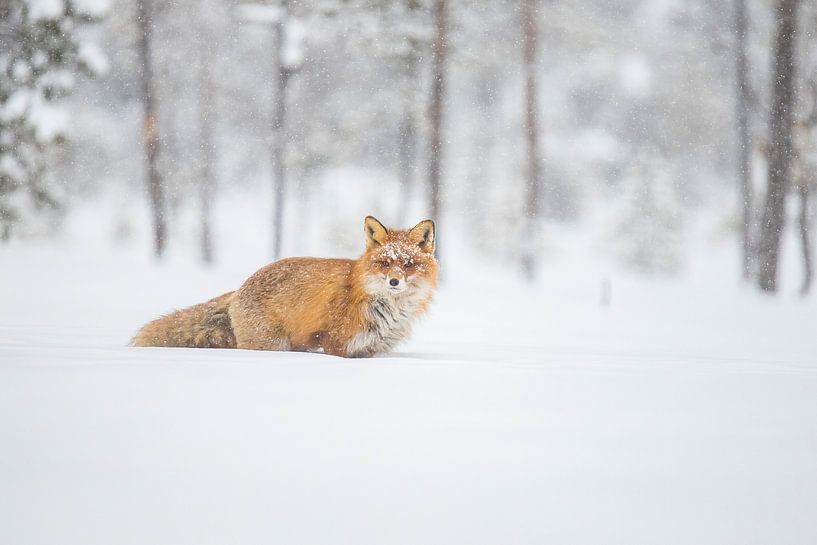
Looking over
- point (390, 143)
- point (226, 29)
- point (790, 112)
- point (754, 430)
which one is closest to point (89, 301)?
point (754, 430)

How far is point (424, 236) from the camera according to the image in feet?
16.8

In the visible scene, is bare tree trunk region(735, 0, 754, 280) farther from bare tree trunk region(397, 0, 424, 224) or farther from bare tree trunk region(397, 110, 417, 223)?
bare tree trunk region(397, 110, 417, 223)

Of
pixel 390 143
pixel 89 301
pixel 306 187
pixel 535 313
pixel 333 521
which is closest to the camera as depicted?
pixel 333 521

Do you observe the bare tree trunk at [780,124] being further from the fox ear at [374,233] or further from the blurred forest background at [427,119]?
the fox ear at [374,233]

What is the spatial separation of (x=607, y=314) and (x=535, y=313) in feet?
4.63

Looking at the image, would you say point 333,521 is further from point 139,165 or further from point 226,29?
point 139,165

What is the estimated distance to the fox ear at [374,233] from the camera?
4.99m

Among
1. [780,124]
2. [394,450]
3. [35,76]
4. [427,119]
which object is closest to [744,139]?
[780,124]

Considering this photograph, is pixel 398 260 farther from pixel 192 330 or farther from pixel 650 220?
pixel 650 220

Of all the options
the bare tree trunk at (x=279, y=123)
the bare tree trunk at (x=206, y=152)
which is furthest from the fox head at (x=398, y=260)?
the bare tree trunk at (x=206, y=152)

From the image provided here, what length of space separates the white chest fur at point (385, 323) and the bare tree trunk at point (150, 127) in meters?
14.1

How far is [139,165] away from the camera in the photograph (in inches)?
1158

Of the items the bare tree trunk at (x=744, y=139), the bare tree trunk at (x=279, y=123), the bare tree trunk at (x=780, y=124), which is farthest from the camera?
the bare tree trunk at (x=279, y=123)

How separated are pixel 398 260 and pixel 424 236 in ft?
1.18
